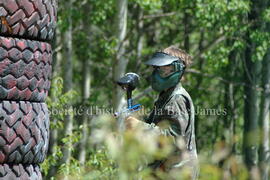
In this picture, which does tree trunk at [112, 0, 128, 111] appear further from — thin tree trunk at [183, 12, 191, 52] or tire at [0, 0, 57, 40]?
tire at [0, 0, 57, 40]

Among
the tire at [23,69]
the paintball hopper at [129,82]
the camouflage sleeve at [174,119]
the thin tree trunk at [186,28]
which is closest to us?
the tire at [23,69]

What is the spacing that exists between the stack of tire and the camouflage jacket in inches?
31.7

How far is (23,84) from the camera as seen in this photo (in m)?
6.43

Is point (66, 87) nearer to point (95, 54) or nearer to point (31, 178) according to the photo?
point (95, 54)

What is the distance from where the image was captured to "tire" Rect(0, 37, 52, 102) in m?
6.30

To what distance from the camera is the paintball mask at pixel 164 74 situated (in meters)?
7.08

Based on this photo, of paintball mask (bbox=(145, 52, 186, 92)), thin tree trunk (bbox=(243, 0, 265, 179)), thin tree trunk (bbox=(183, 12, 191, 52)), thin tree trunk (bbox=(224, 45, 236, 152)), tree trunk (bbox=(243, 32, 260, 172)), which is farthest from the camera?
thin tree trunk (bbox=(224, 45, 236, 152))

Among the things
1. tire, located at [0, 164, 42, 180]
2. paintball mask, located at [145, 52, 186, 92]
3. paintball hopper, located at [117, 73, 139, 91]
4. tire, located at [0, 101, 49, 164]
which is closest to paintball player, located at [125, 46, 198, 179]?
paintball mask, located at [145, 52, 186, 92]

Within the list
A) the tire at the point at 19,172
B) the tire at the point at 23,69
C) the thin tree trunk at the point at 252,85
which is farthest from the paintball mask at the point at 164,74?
the thin tree trunk at the point at 252,85

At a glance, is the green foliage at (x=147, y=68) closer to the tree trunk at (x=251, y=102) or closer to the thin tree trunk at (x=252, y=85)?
the thin tree trunk at (x=252, y=85)

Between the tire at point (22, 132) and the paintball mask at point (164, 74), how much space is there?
3.03ft

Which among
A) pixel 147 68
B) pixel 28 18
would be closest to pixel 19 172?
pixel 28 18

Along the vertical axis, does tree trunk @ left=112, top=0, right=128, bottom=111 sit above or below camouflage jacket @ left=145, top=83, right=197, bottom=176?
above

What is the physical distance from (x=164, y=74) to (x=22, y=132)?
1.27m
